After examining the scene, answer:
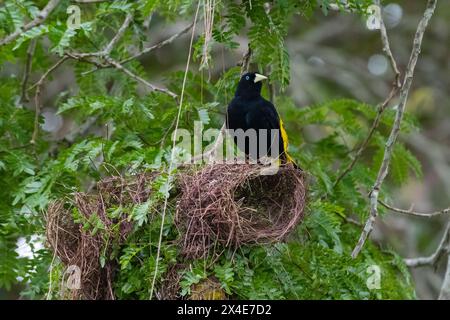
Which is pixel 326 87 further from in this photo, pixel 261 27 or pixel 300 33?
pixel 261 27

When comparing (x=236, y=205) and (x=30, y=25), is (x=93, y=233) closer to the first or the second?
(x=236, y=205)

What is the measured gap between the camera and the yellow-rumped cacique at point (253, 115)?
7062mm

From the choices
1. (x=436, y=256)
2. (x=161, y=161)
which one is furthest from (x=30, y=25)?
(x=436, y=256)

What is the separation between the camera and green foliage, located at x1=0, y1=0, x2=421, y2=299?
5422mm

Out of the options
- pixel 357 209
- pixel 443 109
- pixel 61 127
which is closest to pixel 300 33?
pixel 443 109

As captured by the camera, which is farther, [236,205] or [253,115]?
[253,115]

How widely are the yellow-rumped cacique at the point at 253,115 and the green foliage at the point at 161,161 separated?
12cm

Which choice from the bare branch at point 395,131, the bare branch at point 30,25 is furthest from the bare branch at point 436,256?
the bare branch at point 30,25

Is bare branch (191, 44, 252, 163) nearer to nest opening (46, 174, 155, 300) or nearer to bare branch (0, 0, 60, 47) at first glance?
nest opening (46, 174, 155, 300)

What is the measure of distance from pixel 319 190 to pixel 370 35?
7.59m

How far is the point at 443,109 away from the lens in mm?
13281

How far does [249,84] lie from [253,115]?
11.0 inches

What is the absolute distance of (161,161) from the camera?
587 cm

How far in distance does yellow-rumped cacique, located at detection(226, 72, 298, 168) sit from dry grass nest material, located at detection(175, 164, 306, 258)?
119cm
